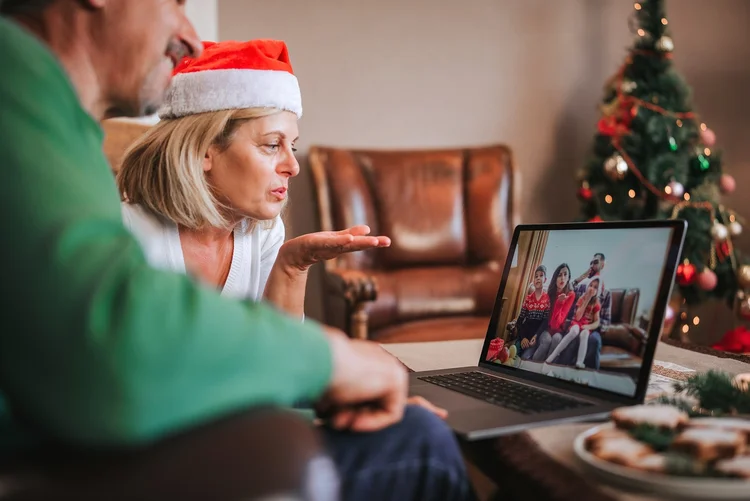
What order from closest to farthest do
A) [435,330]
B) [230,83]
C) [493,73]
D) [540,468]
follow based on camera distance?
[540,468] < [230,83] < [435,330] < [493,73]

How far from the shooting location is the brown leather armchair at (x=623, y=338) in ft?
2.84

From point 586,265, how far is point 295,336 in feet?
1.96

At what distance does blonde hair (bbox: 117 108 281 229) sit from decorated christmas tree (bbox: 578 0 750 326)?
→ 1.86m

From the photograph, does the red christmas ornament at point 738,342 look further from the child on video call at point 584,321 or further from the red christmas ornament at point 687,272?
the child on video call at point 584,321

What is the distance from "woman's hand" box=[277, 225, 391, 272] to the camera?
4.14 ft

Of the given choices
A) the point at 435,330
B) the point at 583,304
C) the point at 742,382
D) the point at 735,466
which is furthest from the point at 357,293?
the point at 735,466

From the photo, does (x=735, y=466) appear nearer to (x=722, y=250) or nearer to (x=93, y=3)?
(x=93, y=3)

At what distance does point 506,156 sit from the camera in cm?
309

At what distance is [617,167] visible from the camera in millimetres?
2840

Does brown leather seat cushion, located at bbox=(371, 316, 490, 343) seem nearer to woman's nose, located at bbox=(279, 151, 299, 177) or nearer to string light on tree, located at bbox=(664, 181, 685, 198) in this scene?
string light on tree, located at bbox=(664, 181, 685, 198)

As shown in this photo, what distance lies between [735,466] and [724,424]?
0.39 ft

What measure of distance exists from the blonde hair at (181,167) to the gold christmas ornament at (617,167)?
1.79m

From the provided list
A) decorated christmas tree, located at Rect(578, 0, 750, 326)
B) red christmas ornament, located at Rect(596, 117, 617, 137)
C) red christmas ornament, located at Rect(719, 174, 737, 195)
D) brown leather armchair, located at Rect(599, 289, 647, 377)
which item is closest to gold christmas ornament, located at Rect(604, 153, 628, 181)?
decorated christmas tree, located at Rect(578, 0, 750, 326)

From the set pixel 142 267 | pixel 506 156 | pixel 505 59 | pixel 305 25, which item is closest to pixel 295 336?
pixel 142 267
